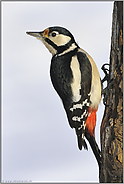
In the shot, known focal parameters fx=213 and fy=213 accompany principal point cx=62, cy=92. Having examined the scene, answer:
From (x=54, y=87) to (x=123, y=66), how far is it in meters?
0.69

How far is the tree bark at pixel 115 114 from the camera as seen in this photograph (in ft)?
5.12

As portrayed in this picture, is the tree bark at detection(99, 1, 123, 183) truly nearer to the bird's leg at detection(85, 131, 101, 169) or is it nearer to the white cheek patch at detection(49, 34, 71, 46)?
the bird's leg at detection(85, 131, 101, 169)

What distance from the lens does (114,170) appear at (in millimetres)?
1592

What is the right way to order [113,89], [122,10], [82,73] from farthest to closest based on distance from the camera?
[82,73], [113,89], [122,10]

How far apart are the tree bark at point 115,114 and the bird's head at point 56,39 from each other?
0.43m

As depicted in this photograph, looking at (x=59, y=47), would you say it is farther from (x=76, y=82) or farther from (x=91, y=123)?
(x=91, y=123)

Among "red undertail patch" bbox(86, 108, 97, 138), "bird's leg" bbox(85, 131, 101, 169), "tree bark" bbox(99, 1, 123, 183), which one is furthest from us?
"red undertail patch" bbox(86, 108, 97, 138)

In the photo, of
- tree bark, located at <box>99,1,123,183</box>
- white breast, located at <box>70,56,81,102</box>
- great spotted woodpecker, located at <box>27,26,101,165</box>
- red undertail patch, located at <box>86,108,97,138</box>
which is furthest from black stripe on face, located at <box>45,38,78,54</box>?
red undertail patch, located at <box>86,108,97,138</box>

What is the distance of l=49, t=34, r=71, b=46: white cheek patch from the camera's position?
188cm

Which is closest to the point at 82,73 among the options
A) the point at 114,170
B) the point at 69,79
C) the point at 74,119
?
the point at 69,79

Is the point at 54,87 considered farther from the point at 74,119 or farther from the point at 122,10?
the point at 122,10

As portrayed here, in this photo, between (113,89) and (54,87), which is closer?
(113,89)

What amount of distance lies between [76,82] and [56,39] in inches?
17.3

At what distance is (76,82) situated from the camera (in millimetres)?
1802
